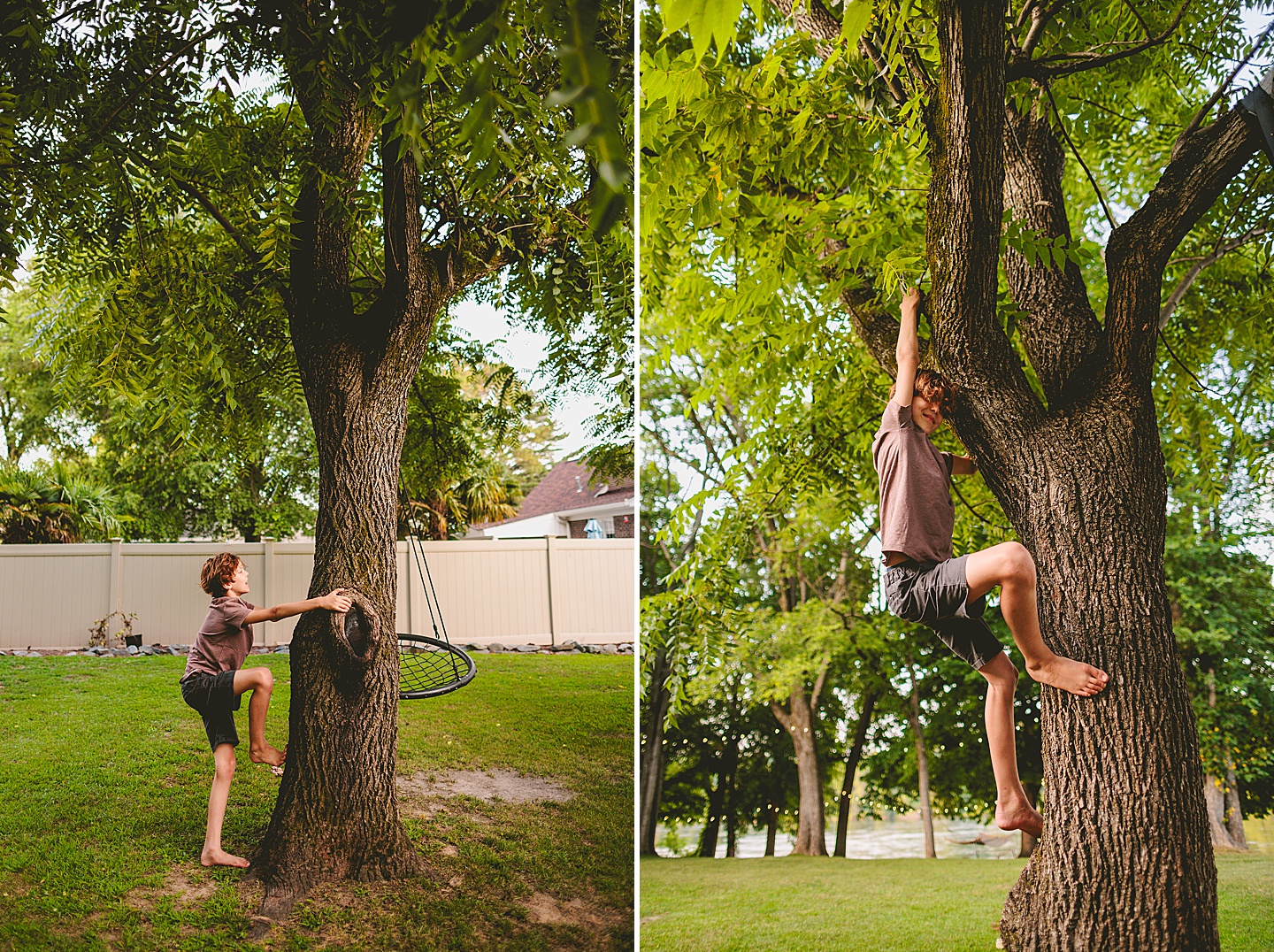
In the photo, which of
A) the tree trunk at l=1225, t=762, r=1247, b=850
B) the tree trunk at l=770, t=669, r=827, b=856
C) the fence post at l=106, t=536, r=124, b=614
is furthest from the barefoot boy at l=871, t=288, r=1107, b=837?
the tree trunk at l=770, t=669, r=827, b=856

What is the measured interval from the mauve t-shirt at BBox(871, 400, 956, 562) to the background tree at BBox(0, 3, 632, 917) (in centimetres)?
95

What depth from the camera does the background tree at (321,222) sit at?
206 centimetres

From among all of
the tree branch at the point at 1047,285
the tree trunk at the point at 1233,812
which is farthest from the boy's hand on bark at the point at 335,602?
the tree trunk at the point at 1233,812

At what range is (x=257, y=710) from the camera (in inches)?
79.5

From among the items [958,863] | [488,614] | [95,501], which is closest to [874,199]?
[488,614]

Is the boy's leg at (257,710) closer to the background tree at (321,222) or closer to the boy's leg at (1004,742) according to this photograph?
the background tree at (321,222)

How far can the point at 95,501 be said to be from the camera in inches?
80.0

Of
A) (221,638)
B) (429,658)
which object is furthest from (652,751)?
(221,638)

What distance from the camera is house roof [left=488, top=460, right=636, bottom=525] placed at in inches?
92.4

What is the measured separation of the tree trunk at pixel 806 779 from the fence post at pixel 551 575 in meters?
5.99

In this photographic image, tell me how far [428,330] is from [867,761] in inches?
305

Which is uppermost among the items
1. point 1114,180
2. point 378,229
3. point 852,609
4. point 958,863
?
point 1114,180

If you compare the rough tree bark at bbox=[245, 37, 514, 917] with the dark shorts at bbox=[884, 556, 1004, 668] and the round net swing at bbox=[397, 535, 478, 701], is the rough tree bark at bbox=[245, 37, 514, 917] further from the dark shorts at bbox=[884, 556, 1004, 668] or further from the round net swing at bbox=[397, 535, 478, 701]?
the dark shorts at bbox=[884, 556, 1004, 668]

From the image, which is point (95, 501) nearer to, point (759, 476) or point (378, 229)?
point (378, 229)
